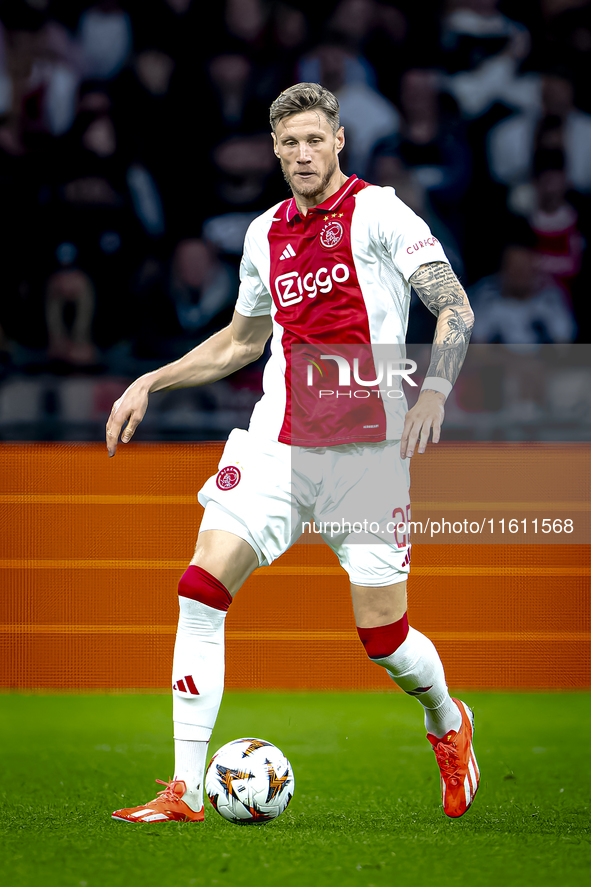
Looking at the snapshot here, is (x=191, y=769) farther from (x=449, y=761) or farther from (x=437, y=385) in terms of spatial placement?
(x=437, y=385)

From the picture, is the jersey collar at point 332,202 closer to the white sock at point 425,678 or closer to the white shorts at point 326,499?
the white shorts at point 326,499

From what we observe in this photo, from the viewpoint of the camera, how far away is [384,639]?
295cm

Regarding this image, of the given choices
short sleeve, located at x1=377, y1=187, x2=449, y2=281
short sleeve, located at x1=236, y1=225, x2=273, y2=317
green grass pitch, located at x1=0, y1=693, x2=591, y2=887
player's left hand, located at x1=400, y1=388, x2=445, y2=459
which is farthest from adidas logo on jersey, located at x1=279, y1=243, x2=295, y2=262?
green grass pitch, located at x1=0, y1=693, x2=591, y2=887

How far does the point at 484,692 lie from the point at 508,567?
0.60 metres

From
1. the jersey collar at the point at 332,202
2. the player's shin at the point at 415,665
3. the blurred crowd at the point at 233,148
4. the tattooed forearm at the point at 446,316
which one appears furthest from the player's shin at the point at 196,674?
the blurred crowd at the point at 233,148

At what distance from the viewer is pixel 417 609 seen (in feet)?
15.7

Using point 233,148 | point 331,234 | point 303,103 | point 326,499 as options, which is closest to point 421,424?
point 326,499

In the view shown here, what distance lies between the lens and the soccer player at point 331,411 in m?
2.88

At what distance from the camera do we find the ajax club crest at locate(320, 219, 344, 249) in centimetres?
297

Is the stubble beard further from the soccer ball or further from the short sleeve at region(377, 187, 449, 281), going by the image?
the soccer ball

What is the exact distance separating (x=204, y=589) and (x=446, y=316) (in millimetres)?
→ 1023

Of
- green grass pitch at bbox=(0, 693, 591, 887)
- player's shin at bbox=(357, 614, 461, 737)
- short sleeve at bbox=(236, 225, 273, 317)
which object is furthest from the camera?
short sleeve at bbox=(236, 225, 273, 317)

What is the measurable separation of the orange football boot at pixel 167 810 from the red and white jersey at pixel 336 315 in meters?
1.04

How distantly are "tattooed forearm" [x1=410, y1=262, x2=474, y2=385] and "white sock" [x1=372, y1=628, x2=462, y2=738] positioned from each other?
826 millimetres
